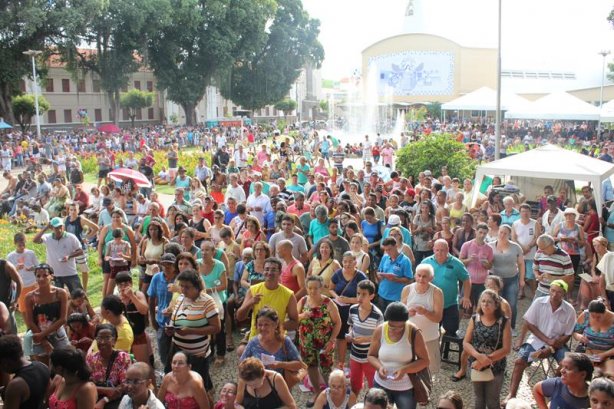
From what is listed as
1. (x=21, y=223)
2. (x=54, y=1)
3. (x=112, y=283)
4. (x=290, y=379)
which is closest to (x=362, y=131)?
(x=54, y=1)

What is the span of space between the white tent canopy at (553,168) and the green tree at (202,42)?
118 feet

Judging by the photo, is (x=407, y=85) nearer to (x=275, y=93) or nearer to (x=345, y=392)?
(x=275, y=93)

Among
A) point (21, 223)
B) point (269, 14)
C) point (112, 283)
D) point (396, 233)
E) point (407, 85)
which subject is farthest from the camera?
point (407, 85)

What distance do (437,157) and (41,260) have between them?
10.6 metres

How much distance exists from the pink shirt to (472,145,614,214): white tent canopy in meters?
3.79

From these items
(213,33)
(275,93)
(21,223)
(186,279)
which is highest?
(213,33)

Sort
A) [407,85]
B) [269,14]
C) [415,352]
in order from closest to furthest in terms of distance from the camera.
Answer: [415,352]
[269,14]
[407,85]

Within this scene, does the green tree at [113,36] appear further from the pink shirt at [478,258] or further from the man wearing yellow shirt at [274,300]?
the man wearing yellow shirt at [274,300]

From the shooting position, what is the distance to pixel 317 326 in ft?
18.1

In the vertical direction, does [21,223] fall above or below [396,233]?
below

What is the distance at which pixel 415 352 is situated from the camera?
4.76m

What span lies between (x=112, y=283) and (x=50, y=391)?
3450 millimetres

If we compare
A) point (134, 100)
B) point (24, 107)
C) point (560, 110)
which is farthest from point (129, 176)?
point (134, 100)

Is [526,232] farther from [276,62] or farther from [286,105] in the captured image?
[286,105]
